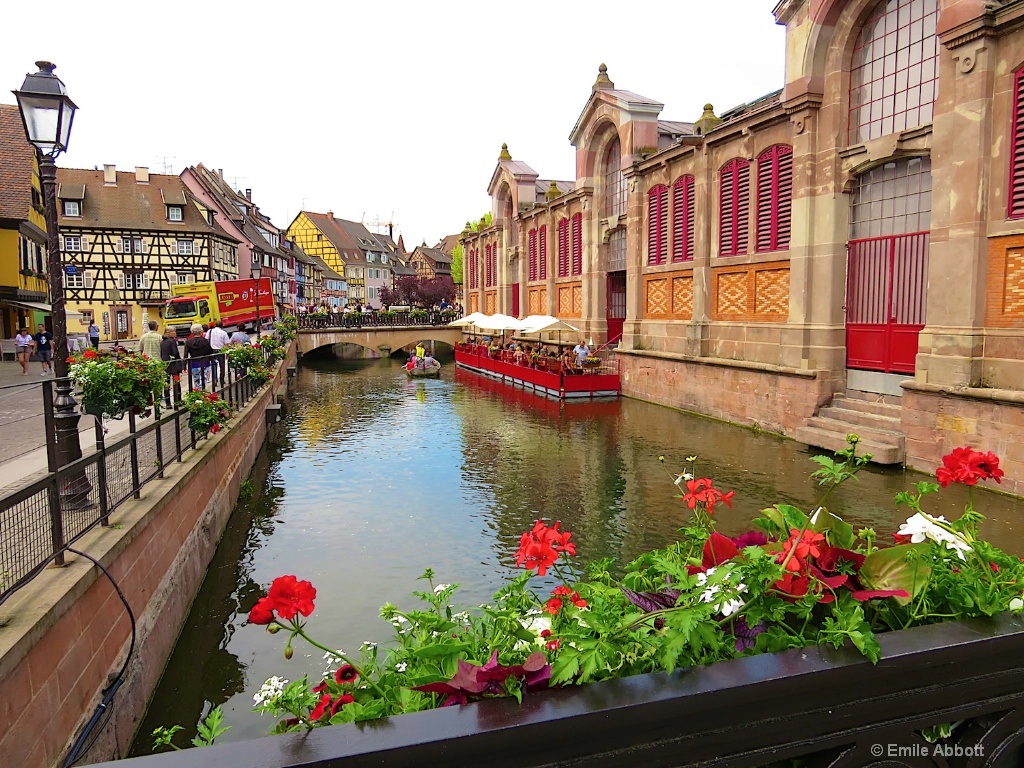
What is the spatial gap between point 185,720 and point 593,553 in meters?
5.53

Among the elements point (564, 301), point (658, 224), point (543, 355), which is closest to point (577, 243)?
point (564, 301)

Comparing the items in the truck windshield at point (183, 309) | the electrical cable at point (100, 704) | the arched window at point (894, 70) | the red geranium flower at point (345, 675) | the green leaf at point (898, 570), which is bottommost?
the electrical cable at point (100, 704)

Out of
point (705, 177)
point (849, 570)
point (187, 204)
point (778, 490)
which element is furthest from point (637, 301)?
point (187, 204)

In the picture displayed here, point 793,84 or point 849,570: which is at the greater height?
point 793,84

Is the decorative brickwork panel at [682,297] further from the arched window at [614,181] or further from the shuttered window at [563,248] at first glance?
the shuttered window at [563,248]

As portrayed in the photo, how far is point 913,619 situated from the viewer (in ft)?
6.28

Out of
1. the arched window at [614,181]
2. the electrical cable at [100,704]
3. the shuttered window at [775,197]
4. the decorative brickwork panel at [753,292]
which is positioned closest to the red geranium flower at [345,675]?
the electrical cable at [100,704]

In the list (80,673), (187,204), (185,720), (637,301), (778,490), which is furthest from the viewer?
(187,204)

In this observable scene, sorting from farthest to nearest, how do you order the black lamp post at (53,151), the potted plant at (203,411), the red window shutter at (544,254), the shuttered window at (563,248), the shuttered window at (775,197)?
the red window shutter at (544,254), the shuttered window at (563,248), the shuttered window at (775,197), the potted plant at (203,411), the black lamp post at (53,151)

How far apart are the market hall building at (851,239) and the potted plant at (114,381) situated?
12389 millimetres

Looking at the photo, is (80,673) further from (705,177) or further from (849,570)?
(705,177)

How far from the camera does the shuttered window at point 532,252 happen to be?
37906 mm

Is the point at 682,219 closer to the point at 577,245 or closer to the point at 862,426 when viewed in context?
the point at 577,245

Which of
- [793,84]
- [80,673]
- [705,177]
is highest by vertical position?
[793,84]
